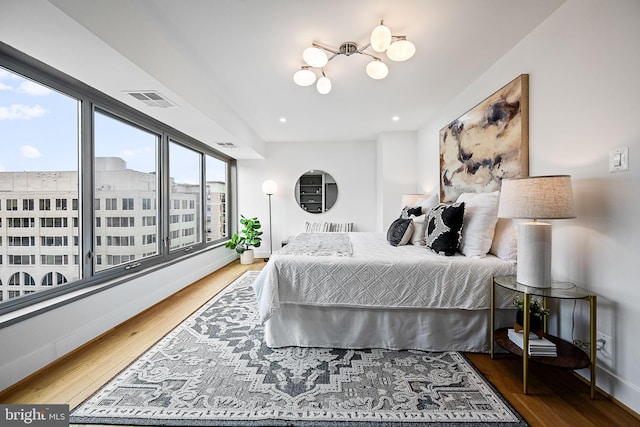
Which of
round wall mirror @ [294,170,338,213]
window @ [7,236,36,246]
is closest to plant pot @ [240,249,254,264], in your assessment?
round wall mirror @ [294,170,338,213]

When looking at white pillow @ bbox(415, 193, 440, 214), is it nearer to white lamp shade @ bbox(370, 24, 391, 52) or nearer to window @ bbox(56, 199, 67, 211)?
white lamp shade @ bbox(370, 24, 391, 52)

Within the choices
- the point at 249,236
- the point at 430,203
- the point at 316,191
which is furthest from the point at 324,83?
the point at 249,236

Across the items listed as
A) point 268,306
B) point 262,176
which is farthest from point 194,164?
point 268,306

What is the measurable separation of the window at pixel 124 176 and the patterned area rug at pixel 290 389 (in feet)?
3.88

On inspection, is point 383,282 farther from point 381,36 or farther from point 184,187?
point 184,187

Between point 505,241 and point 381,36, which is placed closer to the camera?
point 381,36

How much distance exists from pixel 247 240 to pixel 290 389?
3992 millimetres

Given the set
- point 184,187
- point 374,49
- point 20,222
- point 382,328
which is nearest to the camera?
point 20,222

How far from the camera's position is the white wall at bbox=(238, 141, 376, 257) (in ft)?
18.3

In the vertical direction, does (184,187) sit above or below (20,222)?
above

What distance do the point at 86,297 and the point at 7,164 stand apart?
1.08 m

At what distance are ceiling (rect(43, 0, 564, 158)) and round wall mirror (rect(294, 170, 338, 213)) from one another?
222 centimetres

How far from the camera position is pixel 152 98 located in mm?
2471

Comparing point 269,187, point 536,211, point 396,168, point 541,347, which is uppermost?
point 396,168
